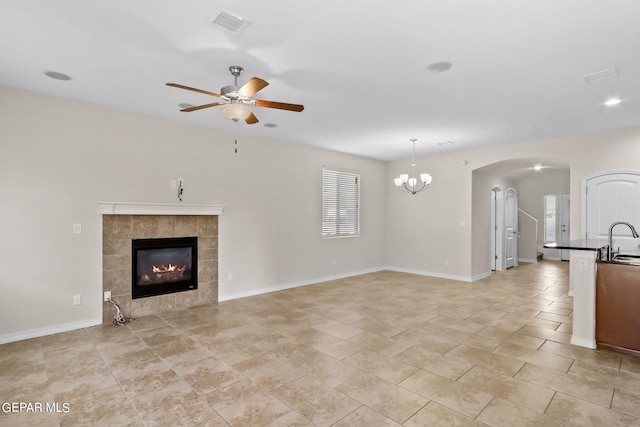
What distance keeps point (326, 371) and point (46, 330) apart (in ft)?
11.2

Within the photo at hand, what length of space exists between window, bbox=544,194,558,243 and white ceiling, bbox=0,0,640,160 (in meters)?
6.30

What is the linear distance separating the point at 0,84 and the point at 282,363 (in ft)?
14.0

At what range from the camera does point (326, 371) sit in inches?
115

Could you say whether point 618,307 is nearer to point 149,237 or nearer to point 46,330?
point 149,237

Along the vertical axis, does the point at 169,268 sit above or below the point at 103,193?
below

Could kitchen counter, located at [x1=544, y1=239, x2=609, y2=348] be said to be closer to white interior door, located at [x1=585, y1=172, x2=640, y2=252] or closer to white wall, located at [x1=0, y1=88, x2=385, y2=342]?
white interior door, located at [x1=585, y1=172, x2=640, y2=252]

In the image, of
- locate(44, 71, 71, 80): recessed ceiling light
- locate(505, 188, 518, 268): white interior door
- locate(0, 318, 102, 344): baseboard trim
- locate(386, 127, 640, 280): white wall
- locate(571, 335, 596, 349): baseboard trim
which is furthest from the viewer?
locate(505, 188, 518, 268): white interior door

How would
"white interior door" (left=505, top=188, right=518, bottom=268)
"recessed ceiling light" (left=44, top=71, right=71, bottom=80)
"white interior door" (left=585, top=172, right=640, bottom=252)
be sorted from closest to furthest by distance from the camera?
"recessed ceiling light" (left=44, top=71, right=71, bottom=80), "white interior door" (left=585, top=172, right=640, bottom=252), "white interior door" (left=505, top=188, right=518, bottom=268)

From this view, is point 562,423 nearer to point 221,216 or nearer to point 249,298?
point 249,298

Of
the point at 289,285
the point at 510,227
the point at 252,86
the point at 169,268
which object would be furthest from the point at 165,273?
the point at 510,227

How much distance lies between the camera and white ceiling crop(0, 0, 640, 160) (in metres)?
2.28

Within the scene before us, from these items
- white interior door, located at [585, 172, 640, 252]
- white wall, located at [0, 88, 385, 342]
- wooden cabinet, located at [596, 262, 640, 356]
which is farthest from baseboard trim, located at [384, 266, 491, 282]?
wooden cabinet, located at [596, 262, 640, 356]

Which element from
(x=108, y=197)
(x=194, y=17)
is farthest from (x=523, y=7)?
(x=108, y=197)

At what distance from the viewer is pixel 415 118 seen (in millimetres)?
4676
